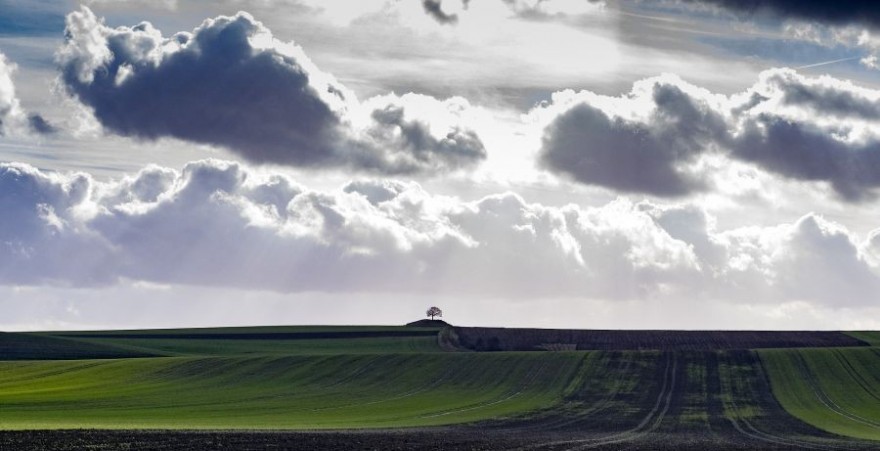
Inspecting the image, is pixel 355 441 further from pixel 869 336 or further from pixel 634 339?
pixel 869 336

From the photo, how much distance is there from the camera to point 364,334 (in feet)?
580

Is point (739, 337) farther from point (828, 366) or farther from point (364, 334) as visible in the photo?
point (364, 334)

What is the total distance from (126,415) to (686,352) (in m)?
62.6

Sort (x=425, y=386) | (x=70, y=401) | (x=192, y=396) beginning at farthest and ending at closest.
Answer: (x=425, y=386)
(x=192, y=396)
(x=70, y=401)

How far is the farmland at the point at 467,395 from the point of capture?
214 feet

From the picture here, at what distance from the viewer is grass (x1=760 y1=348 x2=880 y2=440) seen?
84.6m

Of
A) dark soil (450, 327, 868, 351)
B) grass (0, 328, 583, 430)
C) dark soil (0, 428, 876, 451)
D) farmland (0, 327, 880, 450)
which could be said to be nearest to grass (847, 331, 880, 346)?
farmland (0, 327, 880, 450)

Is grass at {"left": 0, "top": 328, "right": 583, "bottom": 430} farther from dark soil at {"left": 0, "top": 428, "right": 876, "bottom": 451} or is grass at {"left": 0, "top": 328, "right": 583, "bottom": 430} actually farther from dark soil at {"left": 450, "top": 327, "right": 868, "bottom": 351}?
dark soil at {"left": 450, "top": 327, "right": 868, "bottom": 351}

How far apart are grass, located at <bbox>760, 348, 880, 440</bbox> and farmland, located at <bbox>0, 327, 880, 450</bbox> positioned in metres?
0.17

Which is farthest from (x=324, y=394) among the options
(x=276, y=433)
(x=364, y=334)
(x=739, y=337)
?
(x=364, y=334)

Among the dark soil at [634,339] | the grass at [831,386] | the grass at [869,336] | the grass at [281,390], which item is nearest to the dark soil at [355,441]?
the grass at [281,390]

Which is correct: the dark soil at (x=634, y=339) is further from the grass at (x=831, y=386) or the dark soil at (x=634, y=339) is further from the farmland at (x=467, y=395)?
the grass at (x=831, y=386)

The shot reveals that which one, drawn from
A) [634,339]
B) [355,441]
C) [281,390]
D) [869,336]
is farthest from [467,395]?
[869,336]

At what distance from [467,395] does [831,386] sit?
1158 inches
